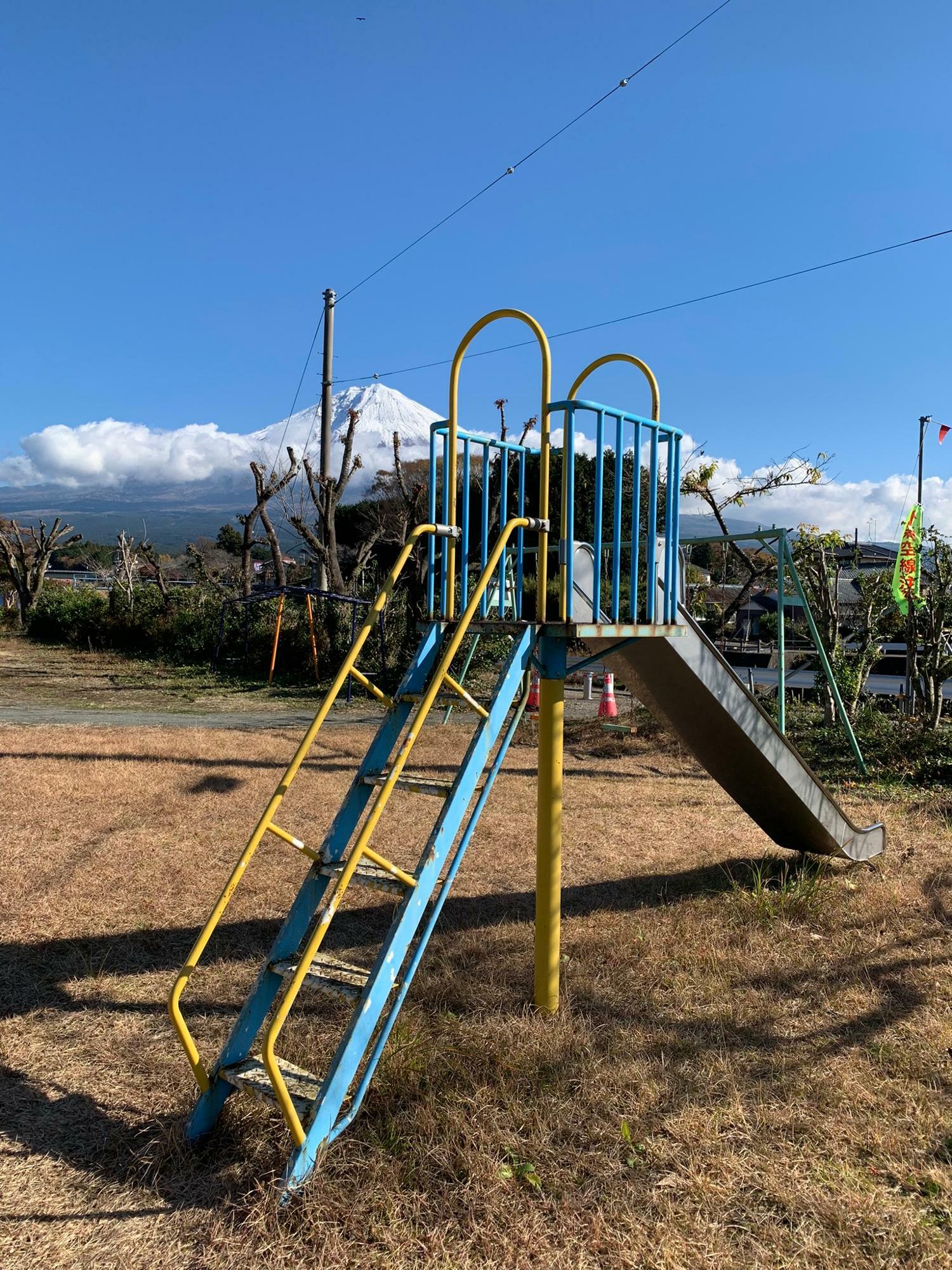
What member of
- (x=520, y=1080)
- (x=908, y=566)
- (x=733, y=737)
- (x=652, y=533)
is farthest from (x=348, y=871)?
(x=908, y=566)

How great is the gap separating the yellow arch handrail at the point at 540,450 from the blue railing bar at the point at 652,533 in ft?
1.71

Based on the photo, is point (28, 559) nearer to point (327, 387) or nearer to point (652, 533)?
point (327, 387)

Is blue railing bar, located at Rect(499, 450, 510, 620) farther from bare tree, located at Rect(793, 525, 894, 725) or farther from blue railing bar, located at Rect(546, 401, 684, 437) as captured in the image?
bare tree, located at Rect(793, 525, 894, 725)

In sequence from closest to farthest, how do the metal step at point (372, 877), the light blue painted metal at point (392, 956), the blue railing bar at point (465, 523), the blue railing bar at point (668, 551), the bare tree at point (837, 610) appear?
the light blue painted metal at point (392, 956) → the metal step at point (372, 877) → the blue railing bar at point (465, 523) → the blue railing bar at point (668, 551) → the bare tree at point (837, 610)

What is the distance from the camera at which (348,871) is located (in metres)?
2.94

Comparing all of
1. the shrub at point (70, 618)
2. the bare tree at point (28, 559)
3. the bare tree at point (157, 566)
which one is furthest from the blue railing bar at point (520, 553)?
the bare tree at point (28, 559)

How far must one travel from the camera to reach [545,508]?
3879mm

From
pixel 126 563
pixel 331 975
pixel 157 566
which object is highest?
pixel 126 563

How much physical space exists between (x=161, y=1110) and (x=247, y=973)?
1179mm

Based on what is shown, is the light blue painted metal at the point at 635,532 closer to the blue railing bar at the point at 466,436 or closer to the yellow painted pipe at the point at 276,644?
the blue railing bar at the point at 466,436

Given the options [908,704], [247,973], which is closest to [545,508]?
[247,973]

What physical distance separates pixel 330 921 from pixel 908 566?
868 cm

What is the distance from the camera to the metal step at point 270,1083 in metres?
2.89

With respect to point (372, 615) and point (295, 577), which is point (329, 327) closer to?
point (295, 577)
